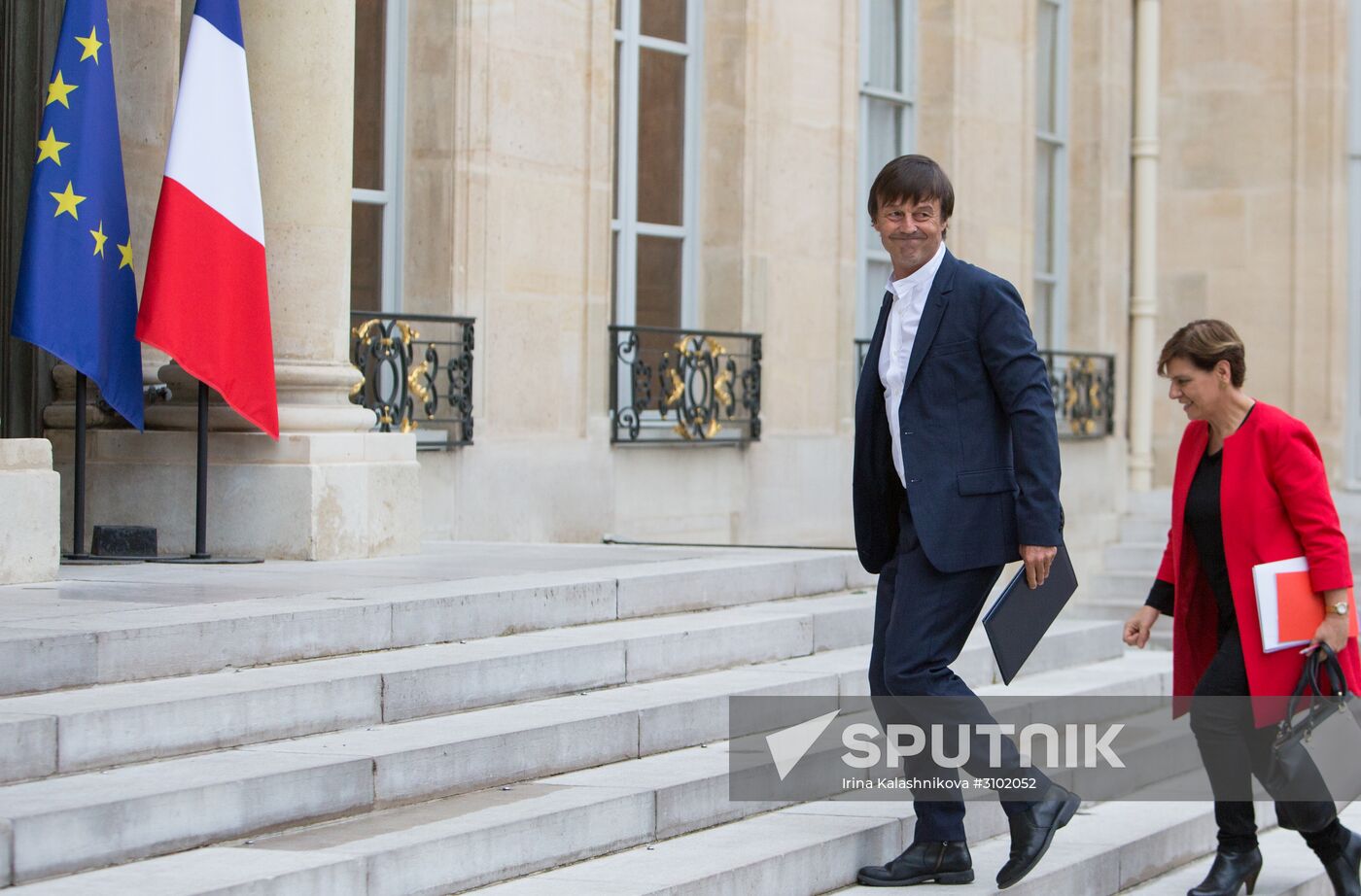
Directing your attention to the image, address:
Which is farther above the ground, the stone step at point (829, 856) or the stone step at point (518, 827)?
the stone step at point (518, 827)

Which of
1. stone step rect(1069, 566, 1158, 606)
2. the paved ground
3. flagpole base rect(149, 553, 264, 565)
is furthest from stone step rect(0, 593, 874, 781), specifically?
stone step rect(1069, 566, 1158, 606)

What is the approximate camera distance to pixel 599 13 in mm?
9891

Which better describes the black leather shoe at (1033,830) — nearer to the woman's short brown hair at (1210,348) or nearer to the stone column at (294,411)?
the woman's short brown hair at (1210,348)

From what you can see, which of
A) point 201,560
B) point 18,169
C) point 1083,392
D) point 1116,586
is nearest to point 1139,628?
point 201,560

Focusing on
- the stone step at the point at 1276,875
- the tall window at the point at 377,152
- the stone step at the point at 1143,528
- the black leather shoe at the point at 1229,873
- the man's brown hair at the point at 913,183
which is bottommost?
the stone step at the point at 1276,875

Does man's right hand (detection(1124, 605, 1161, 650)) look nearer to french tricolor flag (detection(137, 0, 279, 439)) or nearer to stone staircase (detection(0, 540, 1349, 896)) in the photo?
stone staircase (detection(0, 540, 1349, 896))

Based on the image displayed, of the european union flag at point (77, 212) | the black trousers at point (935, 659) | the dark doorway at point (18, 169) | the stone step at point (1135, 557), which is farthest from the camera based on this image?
the stone step at point (1135, 557)

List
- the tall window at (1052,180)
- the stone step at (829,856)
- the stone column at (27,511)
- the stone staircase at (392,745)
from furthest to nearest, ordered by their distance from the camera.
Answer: the tall window at (1052,180) → the stone column at (27,511) → the stone step at (829,856) → the stone staircase at (392,745)

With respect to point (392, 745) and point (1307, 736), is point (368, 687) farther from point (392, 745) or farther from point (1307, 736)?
point (1307, 736)

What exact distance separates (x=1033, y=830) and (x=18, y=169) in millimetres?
4964

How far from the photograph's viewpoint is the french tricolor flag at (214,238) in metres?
6.97

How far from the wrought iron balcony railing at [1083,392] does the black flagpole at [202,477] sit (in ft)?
26.2

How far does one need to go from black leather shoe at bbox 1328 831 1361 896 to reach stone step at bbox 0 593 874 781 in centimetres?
204

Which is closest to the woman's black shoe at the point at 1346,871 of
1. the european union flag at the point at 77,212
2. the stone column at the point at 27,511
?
the stone column at the point at 27,511
